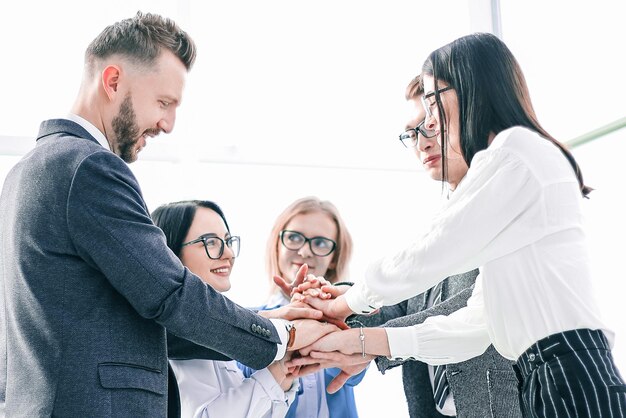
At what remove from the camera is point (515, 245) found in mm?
1541

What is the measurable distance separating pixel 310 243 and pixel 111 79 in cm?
125

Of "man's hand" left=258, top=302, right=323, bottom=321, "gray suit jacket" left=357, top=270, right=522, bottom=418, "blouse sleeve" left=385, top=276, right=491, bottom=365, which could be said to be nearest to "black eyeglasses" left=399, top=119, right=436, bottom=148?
"gray suit jacket" left=357, top=270, right=522, bottom=418

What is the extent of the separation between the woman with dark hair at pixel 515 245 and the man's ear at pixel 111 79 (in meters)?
0.81

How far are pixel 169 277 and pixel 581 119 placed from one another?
231 cm

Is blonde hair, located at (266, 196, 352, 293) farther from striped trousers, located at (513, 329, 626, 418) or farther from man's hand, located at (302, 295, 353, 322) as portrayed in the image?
striped trousers, located at (513, 329, 626, 418)

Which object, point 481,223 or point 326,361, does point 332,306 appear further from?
point 481,223

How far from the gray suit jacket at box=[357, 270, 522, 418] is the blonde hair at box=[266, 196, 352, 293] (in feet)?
1.81

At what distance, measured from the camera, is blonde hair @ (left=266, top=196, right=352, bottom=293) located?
9.75 ft

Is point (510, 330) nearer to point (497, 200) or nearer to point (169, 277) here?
point (497, 200)

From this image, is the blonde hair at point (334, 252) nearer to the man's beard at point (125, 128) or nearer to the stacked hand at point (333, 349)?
the stacked hand at point (333, 349)

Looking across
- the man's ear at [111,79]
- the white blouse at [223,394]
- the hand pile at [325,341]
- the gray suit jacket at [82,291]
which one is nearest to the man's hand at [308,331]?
the hand pile at [325,341]

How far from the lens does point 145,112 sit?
1.88 m

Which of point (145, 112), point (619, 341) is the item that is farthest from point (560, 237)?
point (619, 341)

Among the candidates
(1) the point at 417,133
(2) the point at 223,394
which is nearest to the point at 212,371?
(2) the point at 223,394
